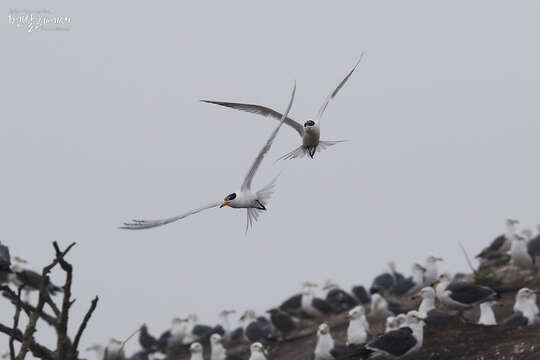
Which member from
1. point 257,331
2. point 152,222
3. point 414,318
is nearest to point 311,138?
point 152,222

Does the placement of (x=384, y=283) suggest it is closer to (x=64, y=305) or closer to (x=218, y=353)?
(x=218, y=353)

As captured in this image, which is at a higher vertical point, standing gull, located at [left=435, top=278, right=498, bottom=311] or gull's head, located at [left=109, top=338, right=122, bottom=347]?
gull's head, located at [left=109, top=338, right=122, bottom=347]

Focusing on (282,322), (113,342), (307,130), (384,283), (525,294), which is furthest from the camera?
(384,283)

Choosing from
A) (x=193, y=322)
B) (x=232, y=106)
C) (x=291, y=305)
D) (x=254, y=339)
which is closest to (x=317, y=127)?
(x=232, y=106)

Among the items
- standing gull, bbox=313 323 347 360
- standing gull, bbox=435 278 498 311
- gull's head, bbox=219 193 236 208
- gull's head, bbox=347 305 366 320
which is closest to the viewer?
gull's head, bbox=219 193 236 208

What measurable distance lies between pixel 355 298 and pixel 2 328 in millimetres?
20872

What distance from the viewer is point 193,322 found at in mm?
28078

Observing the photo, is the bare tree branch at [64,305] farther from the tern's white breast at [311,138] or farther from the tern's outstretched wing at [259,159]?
the tern's white breast at [311,138]

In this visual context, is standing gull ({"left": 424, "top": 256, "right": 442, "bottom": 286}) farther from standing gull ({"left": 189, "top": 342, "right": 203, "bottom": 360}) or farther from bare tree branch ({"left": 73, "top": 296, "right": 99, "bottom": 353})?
bare tree branch ({"left": 73, "top": 296, "right": 99, "bottom": 353})

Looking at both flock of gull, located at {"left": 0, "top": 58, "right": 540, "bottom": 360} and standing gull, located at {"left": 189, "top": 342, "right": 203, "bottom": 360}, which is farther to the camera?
standing gull, located at {"left": 189, "top": 342, "right": 203, "bottom": 360}

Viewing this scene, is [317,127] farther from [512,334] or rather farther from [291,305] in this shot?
[291,305]

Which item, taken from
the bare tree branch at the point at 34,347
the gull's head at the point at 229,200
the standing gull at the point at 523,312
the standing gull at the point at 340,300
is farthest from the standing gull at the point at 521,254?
the bare tree branch at the point at 34,347

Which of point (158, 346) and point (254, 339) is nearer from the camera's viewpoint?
point (254, 339)

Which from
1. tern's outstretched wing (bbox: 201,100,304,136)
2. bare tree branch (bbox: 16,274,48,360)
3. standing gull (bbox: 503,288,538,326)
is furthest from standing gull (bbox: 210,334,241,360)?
bare tree branch (bbox: 16,274,48,360)
